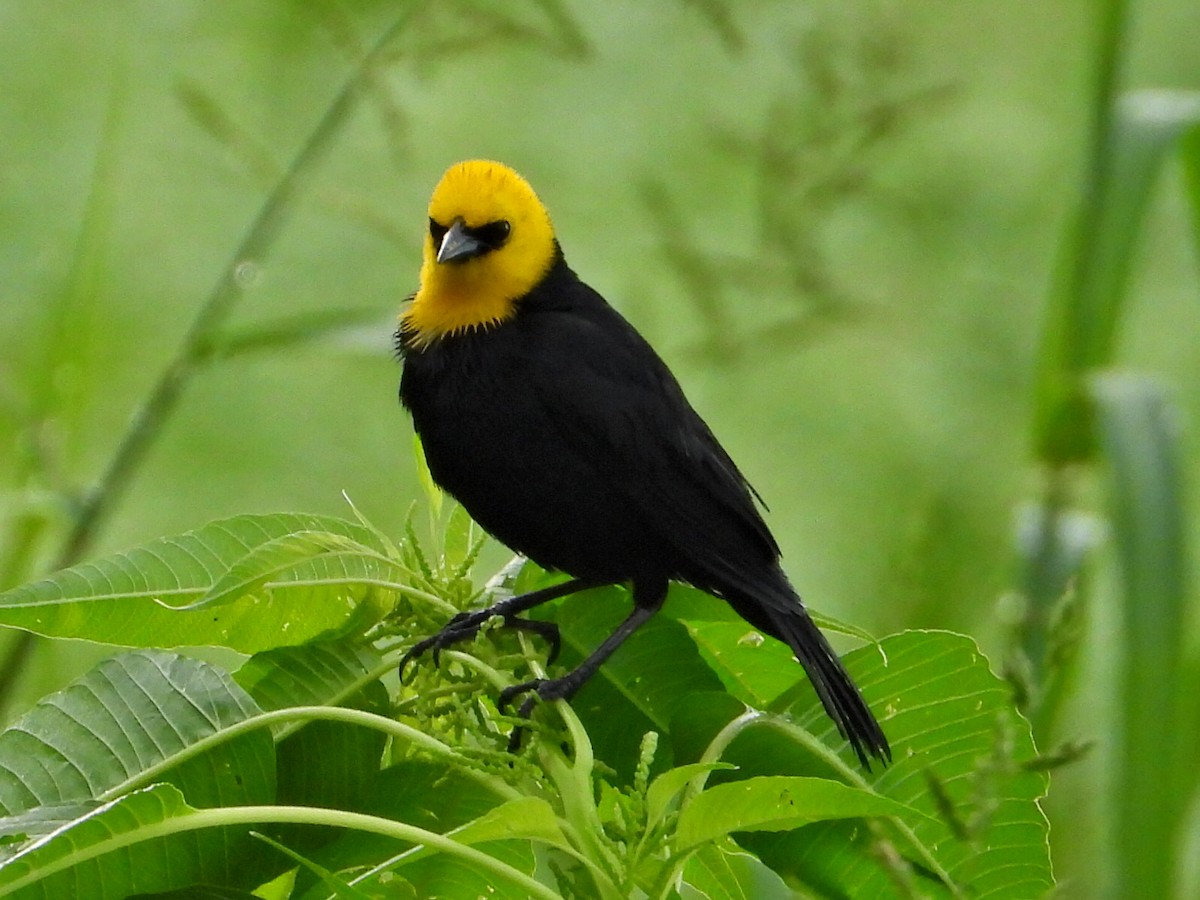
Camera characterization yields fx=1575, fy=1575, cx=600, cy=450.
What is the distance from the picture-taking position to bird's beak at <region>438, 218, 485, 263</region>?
1.86 metres

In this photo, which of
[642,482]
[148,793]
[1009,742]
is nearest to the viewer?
[1009,742]

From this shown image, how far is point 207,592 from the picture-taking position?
961 millimetres

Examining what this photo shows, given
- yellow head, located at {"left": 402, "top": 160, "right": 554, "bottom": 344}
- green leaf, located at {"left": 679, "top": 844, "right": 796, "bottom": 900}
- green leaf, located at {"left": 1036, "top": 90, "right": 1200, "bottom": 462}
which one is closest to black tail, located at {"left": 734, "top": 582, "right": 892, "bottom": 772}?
green leaf, located at {"left": 679, "top": 844, "right": 796, "bottom": 900}

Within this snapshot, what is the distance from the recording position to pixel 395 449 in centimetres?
561

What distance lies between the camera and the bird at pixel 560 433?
5.48 feet

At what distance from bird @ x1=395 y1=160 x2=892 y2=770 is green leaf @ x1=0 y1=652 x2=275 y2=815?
66cm

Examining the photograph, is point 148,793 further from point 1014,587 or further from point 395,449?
point 395,449

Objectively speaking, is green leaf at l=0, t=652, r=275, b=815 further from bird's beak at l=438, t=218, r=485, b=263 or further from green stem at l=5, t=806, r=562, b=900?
bird's beak at l=438, t=218, r=485, b=263

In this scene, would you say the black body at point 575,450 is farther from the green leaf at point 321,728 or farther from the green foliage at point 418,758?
the green leaf at point 321,728

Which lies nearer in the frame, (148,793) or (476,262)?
(148,793)

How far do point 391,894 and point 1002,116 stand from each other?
6.16m

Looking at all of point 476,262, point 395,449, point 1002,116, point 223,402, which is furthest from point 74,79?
point 476,262

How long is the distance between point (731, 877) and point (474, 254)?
3.61 ft

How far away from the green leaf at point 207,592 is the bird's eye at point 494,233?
0.92 metres
